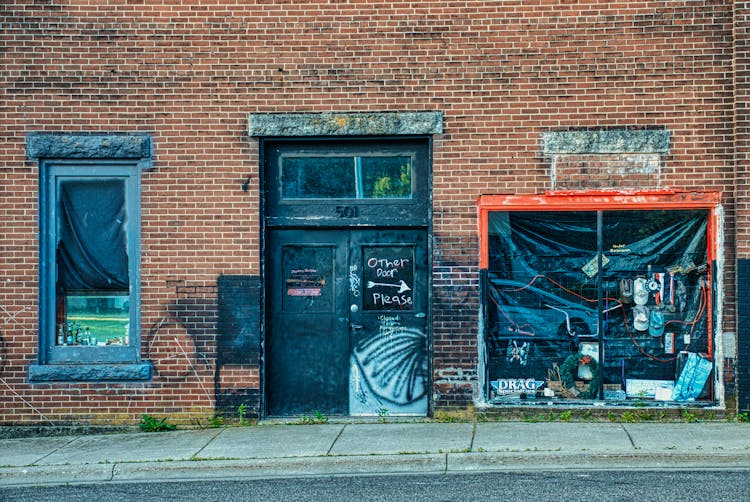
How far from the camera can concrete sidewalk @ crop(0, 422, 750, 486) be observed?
858cm

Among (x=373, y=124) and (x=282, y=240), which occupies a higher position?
(x=373, y=124)

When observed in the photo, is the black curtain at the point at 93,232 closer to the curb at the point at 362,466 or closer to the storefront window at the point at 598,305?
the curb at the point at 362,466

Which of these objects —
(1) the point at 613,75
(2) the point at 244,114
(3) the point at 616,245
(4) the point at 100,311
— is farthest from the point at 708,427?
(4) the point at 100,311

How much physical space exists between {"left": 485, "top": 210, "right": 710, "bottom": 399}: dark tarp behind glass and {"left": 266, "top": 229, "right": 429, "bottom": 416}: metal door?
0.87 m

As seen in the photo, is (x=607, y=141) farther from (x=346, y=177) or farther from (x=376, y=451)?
(x=376, y=451)

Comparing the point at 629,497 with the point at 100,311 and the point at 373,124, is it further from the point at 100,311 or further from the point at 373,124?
the point at 100,311

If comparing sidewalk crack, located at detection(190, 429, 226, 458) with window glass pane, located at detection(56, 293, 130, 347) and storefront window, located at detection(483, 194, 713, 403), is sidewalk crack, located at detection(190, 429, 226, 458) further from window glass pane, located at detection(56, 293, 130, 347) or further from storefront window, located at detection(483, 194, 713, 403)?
storefront window, located at detection(483, 194, 713, 403)

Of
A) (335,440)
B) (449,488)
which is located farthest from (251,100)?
(449,488)

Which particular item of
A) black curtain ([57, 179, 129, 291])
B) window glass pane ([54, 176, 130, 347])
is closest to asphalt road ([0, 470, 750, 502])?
window glass pane ([54, 176, 130, 347])

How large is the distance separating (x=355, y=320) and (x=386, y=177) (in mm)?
1643

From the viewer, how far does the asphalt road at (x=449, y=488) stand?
7.48 metres

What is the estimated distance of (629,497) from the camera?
24.1 ft

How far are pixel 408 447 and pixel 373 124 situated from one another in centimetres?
356

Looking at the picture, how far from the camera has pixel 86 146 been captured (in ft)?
34.8
